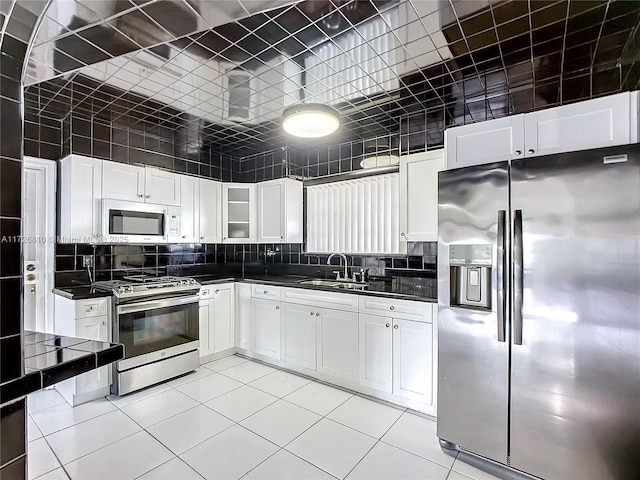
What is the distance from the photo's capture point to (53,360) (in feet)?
3.77

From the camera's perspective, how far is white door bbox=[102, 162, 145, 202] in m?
2.99

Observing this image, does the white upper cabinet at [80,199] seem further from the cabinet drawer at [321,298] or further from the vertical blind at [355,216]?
the vertical blind at [355,216]

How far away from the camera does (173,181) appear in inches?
138

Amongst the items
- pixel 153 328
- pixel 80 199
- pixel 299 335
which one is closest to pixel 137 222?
pixel 80 199

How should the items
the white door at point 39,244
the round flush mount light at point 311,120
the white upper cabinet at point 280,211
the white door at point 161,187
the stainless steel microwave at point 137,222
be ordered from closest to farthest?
the round flush mount light at point 311,120 < the white door at point 39,244 < the stainless steel microwave at point 137,222 < the white door at point 161,187 < the white upper cabinet at point 280,211

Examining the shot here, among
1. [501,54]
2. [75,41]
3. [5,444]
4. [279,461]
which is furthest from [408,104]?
[5,444]

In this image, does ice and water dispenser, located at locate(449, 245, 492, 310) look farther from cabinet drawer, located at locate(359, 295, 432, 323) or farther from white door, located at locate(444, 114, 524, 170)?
white door, located at locate(444, 114, 524, 170)

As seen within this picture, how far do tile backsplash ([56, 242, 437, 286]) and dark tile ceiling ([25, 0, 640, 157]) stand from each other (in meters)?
1.26

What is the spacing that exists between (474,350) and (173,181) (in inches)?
127

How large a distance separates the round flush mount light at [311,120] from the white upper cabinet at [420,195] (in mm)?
826

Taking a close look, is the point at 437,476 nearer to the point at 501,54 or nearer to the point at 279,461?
the point at 279,461

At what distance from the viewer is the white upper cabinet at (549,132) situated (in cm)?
162

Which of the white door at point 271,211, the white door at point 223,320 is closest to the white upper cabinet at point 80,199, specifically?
the white door at point 223,320

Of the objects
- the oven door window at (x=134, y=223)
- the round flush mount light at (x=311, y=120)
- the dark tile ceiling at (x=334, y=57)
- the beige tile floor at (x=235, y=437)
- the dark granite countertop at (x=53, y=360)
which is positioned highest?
the dark tile ceiling at (x=334, y=57)
